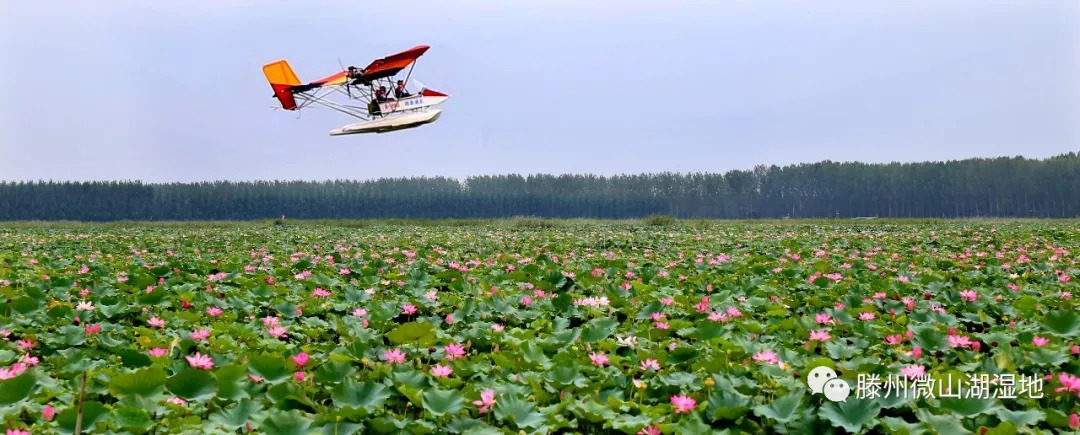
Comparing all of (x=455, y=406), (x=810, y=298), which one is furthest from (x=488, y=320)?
(x=810, y=298)

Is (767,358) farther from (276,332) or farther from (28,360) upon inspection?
(28,360)

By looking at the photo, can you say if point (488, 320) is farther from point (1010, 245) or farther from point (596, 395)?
point (1010, 245)

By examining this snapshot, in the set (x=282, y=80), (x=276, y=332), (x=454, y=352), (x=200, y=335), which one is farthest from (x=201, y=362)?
(x=282, y=80)

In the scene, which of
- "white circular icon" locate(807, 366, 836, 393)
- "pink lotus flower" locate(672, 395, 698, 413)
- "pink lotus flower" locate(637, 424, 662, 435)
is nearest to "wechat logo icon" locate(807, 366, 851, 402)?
"white circular icon" locate(807, 366, 836, 393)

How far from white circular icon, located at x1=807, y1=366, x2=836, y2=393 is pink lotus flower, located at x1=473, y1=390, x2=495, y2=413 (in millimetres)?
1320

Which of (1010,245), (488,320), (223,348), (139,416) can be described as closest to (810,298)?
(488,320)

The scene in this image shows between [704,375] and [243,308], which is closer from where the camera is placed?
[704,375]

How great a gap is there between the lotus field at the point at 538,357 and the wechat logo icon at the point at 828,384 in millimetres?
13

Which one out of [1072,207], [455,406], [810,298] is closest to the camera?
[455,406]

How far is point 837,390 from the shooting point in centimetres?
275

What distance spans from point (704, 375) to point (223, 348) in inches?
96.1

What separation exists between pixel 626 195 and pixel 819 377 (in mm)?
114338

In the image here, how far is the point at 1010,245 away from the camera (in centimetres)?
1107

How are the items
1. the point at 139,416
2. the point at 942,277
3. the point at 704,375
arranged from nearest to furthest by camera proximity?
1. the point at 139,416
2. the point at 704,375
3. the point at 942,277
